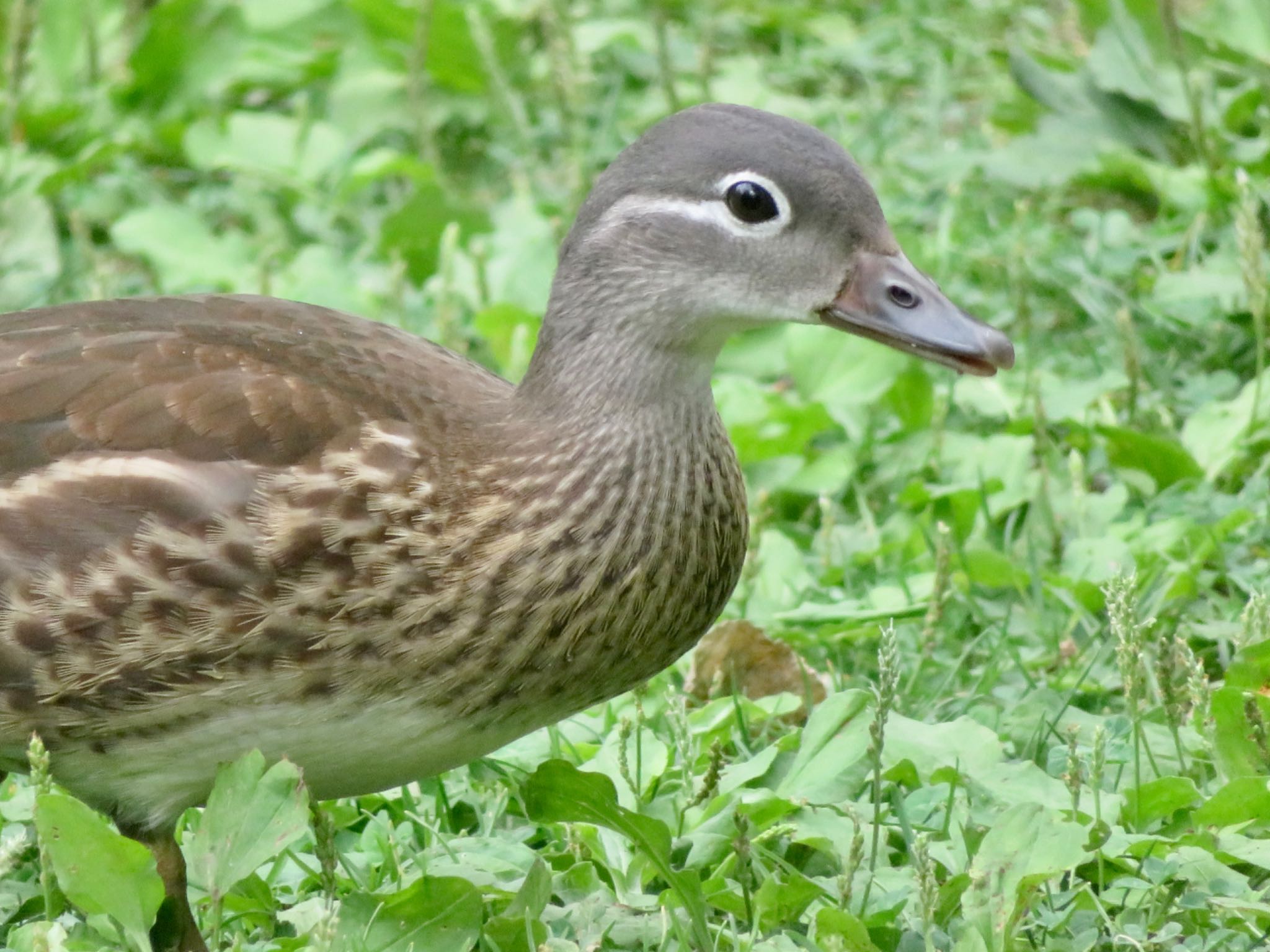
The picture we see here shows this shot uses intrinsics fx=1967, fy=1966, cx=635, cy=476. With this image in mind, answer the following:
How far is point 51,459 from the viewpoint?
322 centimetres

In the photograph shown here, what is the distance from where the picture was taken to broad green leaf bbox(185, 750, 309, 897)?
111 inches

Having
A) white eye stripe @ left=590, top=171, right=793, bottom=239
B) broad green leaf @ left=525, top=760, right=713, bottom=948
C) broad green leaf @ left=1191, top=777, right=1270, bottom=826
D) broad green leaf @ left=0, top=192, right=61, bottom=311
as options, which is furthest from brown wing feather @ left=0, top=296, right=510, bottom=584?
broad green leaf @ left=0, top=192, right=61, bottom=311

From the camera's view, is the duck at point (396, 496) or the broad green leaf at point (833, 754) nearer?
the duck at point (396, 496)

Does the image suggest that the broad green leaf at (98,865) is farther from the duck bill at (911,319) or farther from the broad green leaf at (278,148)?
the broad green leaf at (278,148)

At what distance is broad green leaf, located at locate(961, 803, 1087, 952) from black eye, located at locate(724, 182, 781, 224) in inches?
42.3

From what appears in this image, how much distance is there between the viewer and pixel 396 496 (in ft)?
10.4

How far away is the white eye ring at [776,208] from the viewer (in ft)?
11.0

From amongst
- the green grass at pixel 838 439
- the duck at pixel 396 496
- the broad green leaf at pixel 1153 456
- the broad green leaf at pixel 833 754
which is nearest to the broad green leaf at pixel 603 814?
the green grass at pixel 838 439

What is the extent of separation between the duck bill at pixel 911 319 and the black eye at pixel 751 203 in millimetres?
173

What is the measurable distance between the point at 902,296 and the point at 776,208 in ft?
0.86

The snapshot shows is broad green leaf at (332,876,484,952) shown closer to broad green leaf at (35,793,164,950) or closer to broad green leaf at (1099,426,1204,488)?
broad green leaf at (35,793,164,950)

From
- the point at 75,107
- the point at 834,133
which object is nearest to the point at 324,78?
the point at 75,107

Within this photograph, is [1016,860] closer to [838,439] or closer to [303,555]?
[303,555]

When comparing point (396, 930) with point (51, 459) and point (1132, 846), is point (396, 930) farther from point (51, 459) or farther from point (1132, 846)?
point (1132, 846)
